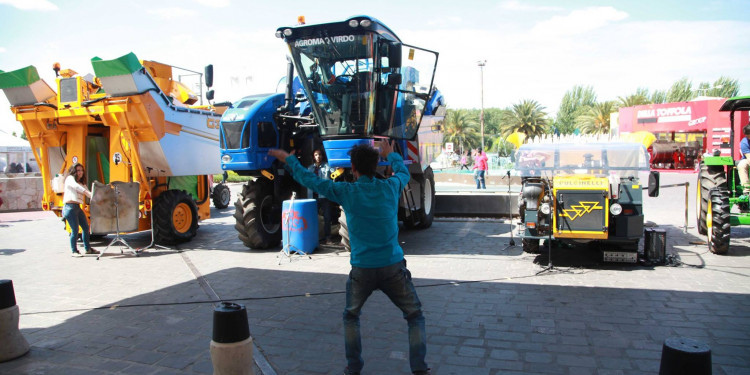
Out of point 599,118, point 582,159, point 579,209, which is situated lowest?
point 579,209

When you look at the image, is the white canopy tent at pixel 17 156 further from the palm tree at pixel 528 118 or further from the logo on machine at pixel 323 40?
the palm tree at pixel 528 118

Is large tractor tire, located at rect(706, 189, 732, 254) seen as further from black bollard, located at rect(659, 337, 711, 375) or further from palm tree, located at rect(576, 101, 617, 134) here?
palm tree, located at rect(576, 101, 617, 134)

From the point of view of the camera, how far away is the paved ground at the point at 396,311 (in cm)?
448

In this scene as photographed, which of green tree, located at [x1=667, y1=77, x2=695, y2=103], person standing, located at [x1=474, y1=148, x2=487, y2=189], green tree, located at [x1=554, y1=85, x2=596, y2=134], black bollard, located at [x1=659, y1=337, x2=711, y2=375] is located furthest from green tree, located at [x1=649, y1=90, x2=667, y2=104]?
black bollard, located at [x1=659, y1=337, x2=711, y2=375]

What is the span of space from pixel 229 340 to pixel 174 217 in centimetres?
798

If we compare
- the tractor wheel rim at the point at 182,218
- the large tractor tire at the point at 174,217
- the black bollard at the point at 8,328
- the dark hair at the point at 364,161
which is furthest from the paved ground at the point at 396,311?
the dark hair at the point at 364,161

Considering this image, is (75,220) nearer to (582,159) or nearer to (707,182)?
(582,159)

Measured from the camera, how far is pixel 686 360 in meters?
2.44

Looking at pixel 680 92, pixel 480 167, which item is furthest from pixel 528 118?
pixel 480 167

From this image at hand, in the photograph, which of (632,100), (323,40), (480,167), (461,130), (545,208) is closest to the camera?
(545,208)

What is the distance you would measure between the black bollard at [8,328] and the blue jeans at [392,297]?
2.96 metres

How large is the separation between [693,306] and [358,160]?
424 cm

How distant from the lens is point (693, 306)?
19.0 ft

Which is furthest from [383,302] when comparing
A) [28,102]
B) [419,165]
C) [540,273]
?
[28,102]
